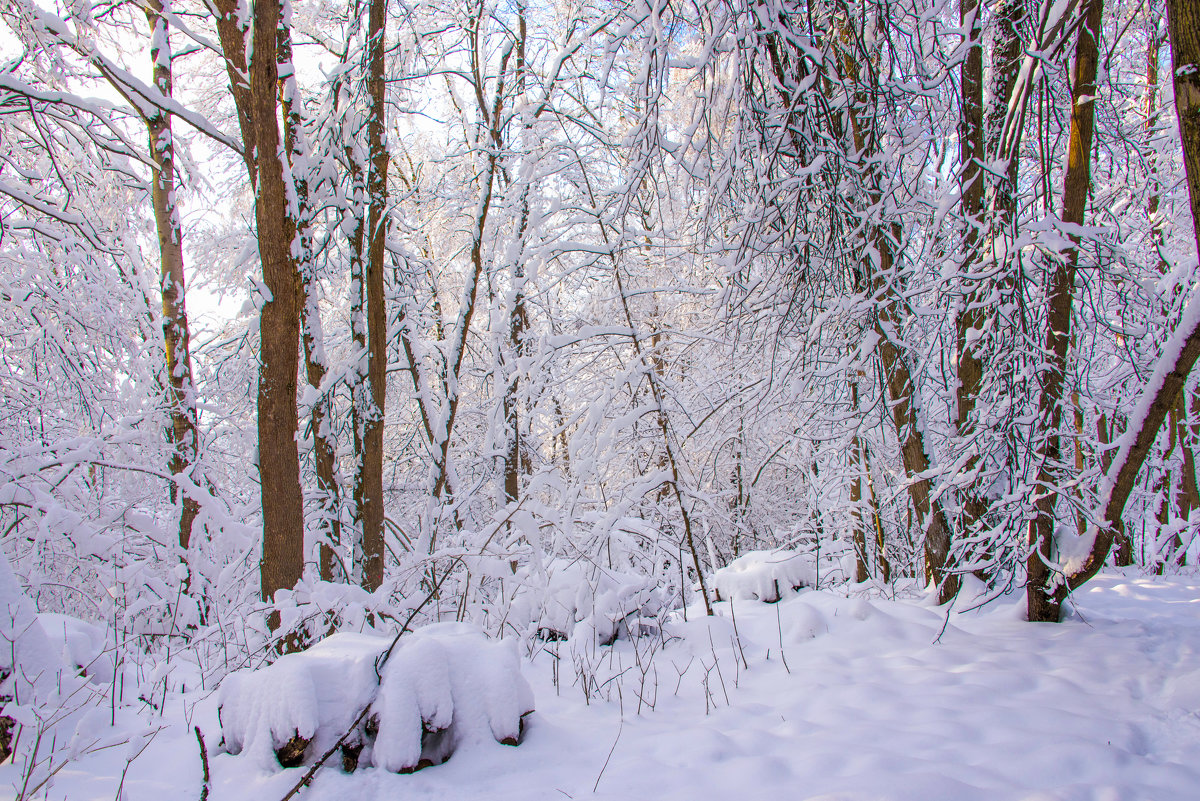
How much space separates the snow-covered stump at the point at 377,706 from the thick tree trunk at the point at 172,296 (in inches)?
184

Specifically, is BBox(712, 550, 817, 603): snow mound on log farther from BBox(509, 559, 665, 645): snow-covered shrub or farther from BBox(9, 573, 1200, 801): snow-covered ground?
BBox(9, 573, 1200, 801): snow-covered ground

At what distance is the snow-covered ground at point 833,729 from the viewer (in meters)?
1.90

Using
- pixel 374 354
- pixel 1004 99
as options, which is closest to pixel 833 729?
pixel 1004 99

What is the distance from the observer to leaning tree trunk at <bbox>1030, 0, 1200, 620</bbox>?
1.81m

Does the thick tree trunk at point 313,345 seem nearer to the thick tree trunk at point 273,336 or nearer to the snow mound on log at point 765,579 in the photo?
the thick tree trunk at point 273,336

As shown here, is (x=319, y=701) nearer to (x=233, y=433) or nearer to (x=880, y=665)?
(x=880, y=665)

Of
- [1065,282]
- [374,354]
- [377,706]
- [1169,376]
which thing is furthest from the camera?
[374,354]

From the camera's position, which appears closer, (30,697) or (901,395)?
(30,697)

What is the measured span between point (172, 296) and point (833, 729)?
22.8 ft

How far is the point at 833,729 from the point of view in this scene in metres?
2.30

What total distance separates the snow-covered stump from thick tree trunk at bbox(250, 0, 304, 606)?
166 centimetres

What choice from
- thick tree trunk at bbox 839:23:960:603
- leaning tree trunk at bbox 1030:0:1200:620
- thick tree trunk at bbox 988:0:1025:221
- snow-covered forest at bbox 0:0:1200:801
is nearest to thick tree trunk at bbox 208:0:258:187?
snow-covered forest at bbox 0:0:1200:801

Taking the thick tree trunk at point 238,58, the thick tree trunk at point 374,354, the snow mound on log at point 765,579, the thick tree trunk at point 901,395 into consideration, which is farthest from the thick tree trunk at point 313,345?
the thick tree trunk at point 901,395

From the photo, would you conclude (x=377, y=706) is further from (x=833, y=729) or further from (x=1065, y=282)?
(x=1065, y=282)
